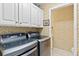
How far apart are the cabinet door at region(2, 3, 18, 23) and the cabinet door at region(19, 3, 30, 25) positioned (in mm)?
93

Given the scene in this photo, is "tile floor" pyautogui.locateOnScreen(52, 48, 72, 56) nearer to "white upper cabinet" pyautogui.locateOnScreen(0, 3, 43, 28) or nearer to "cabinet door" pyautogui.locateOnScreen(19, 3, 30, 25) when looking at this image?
"white upper cabinet" pyautogui.locateOnScreen(0, 3, 43, 28)

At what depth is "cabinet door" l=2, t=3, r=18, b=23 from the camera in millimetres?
1136

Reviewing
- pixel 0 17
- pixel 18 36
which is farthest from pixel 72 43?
pixel 0 17

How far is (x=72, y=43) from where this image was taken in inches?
47.9

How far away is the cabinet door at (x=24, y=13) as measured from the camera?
142 cm

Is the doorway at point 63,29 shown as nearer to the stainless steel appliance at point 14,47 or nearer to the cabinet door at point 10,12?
the stainless steel appliance at point 14,47

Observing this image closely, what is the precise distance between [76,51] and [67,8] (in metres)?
0.49

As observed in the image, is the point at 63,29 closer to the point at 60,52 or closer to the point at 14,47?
the point at 60,52

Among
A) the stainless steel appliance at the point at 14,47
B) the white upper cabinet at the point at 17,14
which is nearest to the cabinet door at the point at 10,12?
the white upper cabinet at the point at 17,14

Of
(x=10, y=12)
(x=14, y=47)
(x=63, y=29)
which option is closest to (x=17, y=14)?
(x=10, y=12)

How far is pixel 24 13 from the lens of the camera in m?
1.53

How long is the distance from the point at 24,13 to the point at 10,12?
1.06ft

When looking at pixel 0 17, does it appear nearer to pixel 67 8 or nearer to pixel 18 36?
pixel 18 36

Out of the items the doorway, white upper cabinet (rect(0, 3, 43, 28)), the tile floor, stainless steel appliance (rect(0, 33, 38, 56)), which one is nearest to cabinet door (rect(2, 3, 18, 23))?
white upper cabinet (rect(0, 3, 43, 28))
